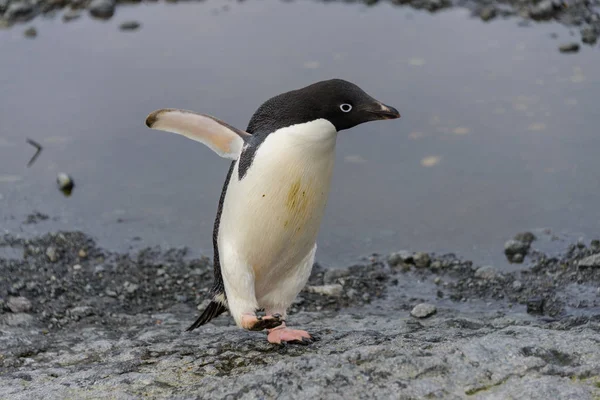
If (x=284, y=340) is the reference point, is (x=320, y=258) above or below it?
below

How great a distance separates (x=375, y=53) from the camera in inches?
287

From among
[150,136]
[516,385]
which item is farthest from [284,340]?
[150,136]

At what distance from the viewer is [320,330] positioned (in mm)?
3613

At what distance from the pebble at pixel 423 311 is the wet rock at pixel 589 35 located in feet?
13.3

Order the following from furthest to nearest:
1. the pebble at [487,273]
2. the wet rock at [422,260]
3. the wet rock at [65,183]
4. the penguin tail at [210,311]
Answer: the wet rock at [65,183] < the wet rock at [422,260] < the pebble at [487,273] < the penguin tail at [210,311]

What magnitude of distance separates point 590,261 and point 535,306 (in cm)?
52

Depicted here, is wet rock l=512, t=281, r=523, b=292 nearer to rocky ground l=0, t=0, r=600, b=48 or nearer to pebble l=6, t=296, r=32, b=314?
pebble l=6, t=296, r=32, b=314

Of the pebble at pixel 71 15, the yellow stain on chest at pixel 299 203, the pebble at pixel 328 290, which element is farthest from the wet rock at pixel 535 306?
the pebble at pixel 71 15

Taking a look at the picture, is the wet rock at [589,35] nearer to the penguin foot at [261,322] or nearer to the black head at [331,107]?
the black head at [331,107]

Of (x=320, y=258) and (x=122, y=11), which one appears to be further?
(x=122, y=11)

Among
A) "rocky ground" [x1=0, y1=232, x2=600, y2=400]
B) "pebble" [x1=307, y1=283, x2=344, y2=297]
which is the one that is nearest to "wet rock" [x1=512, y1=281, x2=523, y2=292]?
"rocky ground" [x1=0, y1=232, x2=600, y2=400]

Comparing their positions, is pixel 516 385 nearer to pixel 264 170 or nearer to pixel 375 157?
pixel 264 170

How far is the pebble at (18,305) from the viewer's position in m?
4.35

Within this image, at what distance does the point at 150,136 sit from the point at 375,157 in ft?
5.35
